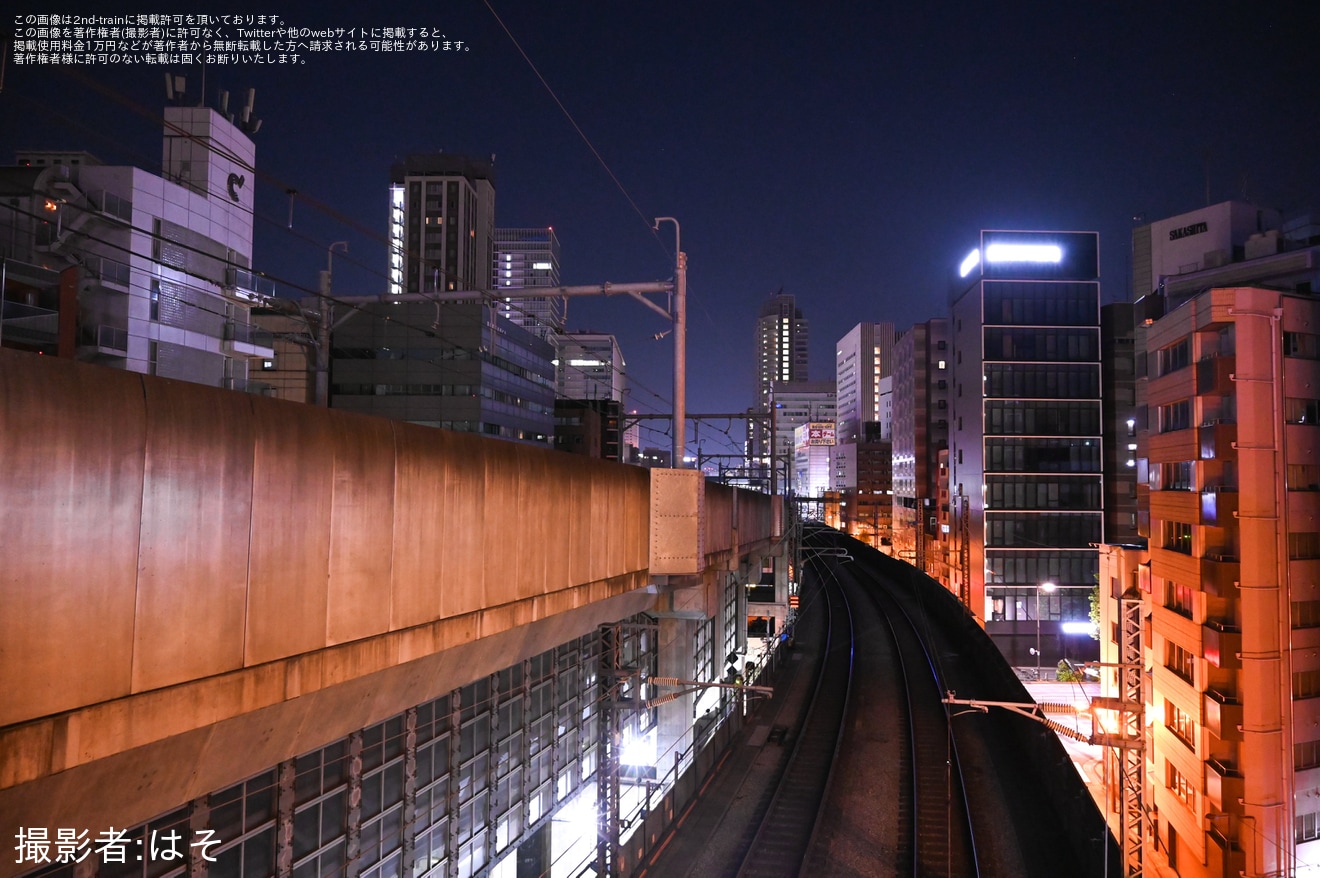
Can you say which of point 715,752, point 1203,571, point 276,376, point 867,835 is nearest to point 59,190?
point 276,376

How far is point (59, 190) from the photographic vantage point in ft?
100

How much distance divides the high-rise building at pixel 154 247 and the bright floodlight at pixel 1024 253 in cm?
5065

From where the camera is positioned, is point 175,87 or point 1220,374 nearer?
point 1220,374

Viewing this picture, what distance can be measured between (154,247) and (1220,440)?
1704 inches

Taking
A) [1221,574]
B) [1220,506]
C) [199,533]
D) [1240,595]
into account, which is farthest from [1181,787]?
[199,533]

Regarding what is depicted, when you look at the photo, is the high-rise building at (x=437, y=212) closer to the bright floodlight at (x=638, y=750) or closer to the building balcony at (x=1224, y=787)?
the bright floodlight at (x=638, y=750)

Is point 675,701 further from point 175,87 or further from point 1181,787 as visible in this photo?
point 175,87

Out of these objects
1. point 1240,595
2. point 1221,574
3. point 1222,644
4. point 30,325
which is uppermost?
point 30,325

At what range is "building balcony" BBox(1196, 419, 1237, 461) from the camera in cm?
2167

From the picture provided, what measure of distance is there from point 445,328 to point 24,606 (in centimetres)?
6848

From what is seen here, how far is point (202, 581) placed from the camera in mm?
4531

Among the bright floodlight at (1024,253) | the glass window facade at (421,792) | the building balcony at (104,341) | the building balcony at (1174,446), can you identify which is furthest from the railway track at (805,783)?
the bright floodlight at (1024,253)

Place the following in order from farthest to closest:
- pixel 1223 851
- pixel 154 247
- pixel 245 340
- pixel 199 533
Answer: pixel 245 340
pixel 154 247
pixel 1223 851
pixel 199 533

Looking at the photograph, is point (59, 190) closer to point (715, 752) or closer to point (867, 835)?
point (715, 752)
